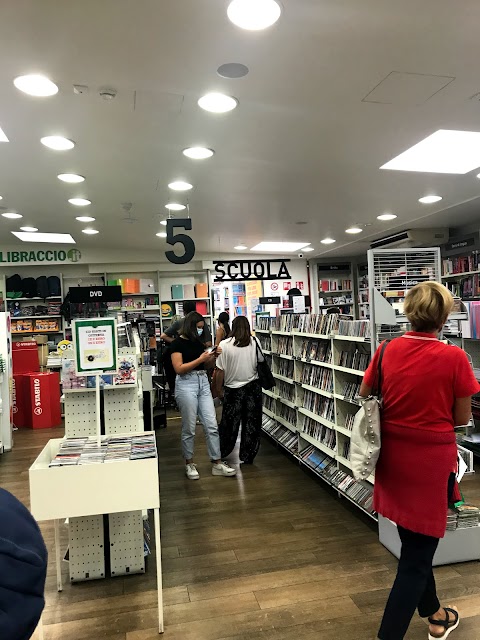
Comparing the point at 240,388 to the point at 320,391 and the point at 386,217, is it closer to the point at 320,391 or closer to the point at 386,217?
the point at 320,391

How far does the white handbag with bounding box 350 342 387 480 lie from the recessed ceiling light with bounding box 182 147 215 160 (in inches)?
93.4

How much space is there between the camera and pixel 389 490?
81.8 inches

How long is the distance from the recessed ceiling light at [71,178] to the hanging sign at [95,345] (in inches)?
Result: 86.1

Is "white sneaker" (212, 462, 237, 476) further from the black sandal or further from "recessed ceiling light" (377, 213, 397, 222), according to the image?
"recessed ceiling light" (377, 213, 397, 222)

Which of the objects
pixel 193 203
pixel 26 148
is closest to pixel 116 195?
pixel 193 203

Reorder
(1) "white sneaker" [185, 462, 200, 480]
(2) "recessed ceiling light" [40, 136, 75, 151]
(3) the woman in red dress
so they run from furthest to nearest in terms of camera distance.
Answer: (1) "white sneaker" [185, 462, 200, 480]
(2) "recessed ceiling light" [40, 136, 75, 151]
(3) the woman in red dress

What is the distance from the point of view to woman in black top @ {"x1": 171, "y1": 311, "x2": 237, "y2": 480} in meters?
4.45

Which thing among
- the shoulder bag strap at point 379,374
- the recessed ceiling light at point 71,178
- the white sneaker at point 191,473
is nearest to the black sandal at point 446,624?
the shoulder bag strap at point 379,374

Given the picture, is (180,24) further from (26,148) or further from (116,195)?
(116,195)

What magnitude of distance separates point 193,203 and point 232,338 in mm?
1762

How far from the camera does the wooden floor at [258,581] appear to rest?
7.97ft

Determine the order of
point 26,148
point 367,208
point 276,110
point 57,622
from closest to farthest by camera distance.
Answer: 1. point 57,622
2. point 276,110
3. point 26,148
4. point 367,208

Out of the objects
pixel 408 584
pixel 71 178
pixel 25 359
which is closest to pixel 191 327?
pixel 71 178

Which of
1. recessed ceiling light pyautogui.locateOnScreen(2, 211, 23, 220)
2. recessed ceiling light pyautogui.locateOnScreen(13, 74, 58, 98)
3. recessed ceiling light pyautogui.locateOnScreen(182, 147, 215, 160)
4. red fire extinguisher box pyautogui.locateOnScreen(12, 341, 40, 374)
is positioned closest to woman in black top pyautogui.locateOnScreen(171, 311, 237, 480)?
recessed ceiling light pyautogui.locateOnScreen(182, 147, 215, 160)
